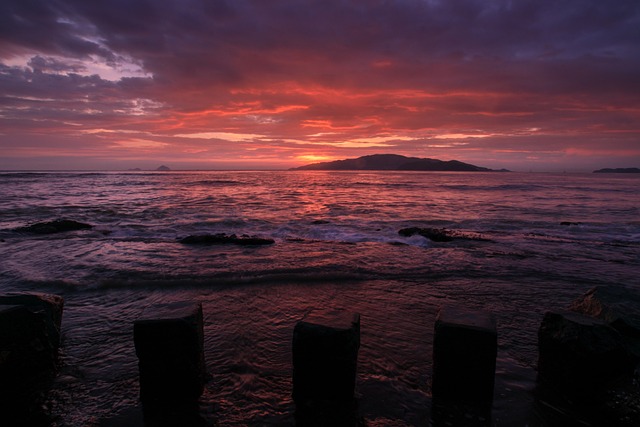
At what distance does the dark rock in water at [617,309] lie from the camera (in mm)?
4680

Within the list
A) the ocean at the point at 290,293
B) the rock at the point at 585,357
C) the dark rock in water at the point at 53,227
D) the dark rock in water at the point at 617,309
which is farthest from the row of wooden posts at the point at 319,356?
the dark rock in water at the point at 53,227

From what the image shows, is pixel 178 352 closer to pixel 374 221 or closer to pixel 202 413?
pixel 202 413

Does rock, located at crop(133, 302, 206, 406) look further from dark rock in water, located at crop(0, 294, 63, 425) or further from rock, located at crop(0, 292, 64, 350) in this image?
rock, located at crop(0, 292, 64, 350)

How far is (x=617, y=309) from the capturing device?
194 inches

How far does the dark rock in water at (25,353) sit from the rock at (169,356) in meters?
1.10

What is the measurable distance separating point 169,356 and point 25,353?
190 cm

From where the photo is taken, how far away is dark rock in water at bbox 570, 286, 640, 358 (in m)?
4.68

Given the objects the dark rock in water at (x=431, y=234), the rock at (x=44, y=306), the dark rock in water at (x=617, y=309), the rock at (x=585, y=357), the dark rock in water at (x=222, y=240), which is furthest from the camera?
the dark rock in water at (x=431, y=234)

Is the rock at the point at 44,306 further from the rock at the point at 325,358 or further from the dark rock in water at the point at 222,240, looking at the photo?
the dark rock in water at the point at 222,240

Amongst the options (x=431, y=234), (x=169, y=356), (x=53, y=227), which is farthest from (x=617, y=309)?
(x=53, y=227)

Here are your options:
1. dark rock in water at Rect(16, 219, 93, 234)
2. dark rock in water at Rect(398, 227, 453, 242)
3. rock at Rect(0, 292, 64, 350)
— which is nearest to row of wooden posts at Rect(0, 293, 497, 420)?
rock at Rect(0, 292, 64, 350)

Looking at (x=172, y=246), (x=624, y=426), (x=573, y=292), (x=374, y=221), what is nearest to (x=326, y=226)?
(x=374, y=221)

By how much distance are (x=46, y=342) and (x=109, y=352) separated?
0.79 metres

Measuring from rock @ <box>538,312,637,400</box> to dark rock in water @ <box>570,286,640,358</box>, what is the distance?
1.81 ft
